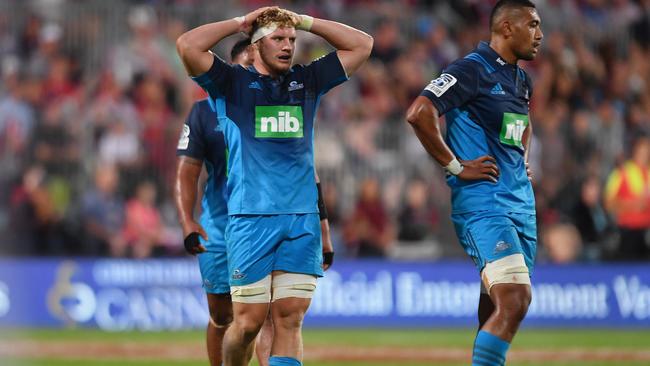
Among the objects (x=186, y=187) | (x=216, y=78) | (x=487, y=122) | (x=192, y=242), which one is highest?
(x=216, y=78)

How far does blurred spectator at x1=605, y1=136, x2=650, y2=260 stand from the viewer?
66.0ft

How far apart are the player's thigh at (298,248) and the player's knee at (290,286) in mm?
46

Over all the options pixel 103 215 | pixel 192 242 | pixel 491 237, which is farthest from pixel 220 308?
pixel 103 215

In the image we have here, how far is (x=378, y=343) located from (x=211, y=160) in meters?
6.77

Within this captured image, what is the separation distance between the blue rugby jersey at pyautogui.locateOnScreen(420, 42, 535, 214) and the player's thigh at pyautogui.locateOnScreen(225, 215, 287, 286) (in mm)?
1472

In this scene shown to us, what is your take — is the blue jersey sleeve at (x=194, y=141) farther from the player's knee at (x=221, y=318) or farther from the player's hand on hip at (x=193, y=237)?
the player's knee at (x=221, y=318)

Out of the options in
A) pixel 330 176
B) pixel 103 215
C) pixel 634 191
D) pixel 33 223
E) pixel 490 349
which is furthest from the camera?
pixel 330 176

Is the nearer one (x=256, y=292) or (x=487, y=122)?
(x=256, y=292)

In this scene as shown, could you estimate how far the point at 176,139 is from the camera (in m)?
20.5

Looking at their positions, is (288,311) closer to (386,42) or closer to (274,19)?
(274,19)

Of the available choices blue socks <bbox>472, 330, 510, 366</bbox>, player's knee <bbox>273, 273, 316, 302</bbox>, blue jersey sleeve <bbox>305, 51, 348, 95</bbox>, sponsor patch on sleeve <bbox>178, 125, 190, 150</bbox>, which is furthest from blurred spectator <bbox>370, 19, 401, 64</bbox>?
blue socks <bbox>472, 330, 510, 366</bbox>

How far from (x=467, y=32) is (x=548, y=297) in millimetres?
6778

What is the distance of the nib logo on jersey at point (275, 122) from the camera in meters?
9.23

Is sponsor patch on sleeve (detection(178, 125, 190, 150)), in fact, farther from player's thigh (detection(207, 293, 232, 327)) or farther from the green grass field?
the green grass field
